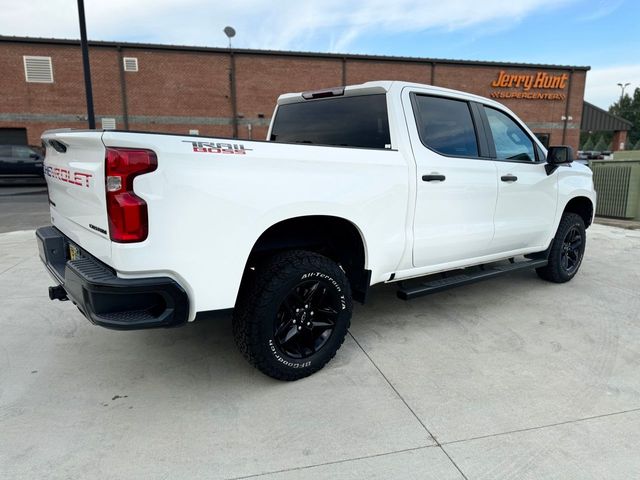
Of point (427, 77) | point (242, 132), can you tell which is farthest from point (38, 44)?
point (427, 77)

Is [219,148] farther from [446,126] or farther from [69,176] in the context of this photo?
[446,126]

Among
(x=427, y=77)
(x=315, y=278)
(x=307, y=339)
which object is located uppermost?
(x=427, y=77)

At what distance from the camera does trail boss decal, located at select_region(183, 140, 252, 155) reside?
238cm

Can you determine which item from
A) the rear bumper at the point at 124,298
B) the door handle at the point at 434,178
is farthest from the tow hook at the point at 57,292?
the door handle at the point at 434,178

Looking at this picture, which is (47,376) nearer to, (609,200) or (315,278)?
(315,278)

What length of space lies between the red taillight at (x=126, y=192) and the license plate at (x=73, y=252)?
807mm

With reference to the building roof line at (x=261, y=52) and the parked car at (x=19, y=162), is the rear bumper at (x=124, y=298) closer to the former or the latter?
the parked car at (x=19, y=162)

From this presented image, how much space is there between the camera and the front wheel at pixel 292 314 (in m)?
2.79

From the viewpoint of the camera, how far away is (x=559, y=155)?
4.51 m

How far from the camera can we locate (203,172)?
2391 mm

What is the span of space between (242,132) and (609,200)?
20056mm

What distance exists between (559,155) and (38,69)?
86.7ft

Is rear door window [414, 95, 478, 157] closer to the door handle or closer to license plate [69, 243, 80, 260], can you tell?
the door handle

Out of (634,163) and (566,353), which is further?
(634,163)
